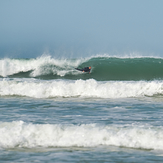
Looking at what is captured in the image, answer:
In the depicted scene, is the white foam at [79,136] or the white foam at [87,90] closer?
the white foam at [79,136]

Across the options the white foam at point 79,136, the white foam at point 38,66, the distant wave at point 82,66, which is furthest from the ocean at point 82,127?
the white foam at point 38,66

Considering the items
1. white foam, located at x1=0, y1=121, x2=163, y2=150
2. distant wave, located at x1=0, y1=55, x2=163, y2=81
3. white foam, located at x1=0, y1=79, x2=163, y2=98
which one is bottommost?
white foam, located at x1=0, y1=121, x2=163, y2=150

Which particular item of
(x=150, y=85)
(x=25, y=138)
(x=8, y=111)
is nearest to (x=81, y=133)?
(x=25, y=138)

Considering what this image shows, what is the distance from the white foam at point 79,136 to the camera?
238 inches

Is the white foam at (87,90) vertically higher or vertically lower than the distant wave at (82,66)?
lower

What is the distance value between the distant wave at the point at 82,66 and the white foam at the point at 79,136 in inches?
594

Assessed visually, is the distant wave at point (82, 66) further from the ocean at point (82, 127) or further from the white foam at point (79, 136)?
the white foam at point (79, 136)

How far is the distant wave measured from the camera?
22703mm

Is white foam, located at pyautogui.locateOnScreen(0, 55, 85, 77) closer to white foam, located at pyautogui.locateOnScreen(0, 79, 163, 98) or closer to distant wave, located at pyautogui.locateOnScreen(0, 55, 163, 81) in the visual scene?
distant wave, located at pyautogui.locateOnScreen(0, 55, 163, 81)

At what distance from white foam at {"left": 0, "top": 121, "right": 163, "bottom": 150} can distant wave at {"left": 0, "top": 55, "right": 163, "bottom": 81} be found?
49.5 ft

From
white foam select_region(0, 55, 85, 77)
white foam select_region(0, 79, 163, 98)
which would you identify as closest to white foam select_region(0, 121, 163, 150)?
white foam select_region(0, 79, 163, 98)

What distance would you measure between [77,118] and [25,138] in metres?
2.14

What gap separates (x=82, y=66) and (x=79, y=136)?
766 inches

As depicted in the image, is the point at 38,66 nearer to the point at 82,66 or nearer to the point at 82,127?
the point at 82,66
